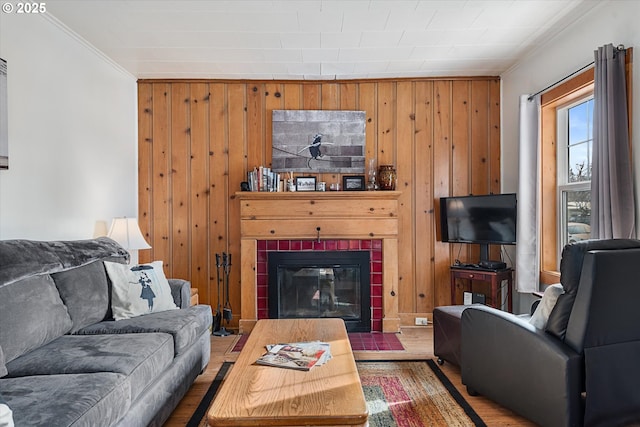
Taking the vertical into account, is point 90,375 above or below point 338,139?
below

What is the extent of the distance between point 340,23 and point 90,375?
2.70 m

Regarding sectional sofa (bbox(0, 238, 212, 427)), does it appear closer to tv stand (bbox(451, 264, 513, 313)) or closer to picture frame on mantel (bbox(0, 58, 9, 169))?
picture frame on mantel (bbox(0, 58, 9, 169))

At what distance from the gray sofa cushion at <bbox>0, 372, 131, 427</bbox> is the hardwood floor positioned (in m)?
0.74

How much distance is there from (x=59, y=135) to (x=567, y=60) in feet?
12.5

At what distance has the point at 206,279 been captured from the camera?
434 cm

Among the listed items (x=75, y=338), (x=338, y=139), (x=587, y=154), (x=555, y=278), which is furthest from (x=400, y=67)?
(x=75, y=338)

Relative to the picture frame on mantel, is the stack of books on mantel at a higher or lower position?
lower

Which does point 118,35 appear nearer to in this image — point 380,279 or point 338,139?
point 338,139

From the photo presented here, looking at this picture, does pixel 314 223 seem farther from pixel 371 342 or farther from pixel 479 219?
pixel 479 219

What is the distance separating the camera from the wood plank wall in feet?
14.2

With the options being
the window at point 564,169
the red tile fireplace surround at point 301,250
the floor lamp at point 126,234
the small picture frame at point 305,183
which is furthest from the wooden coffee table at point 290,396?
the window at point 564,169

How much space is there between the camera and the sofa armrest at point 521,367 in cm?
198

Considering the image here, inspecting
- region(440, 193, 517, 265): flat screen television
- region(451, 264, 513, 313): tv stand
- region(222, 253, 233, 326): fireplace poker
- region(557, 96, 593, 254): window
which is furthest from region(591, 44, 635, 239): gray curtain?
region(222, 253, 233, 326): fireplace poker

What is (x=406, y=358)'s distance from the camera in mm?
3381
